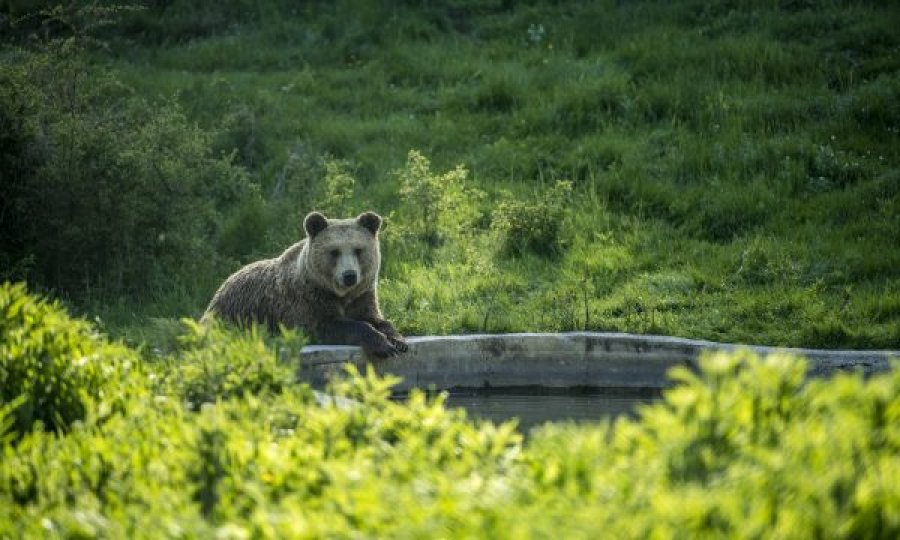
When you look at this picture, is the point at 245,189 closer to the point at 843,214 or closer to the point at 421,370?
the point at 421,370

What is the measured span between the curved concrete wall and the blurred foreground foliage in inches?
122

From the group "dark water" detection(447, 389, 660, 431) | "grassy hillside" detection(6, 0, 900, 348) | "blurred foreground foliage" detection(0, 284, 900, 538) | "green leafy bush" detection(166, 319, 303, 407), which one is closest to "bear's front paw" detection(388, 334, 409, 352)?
"dark water" detection(447, 389, 660, 431)

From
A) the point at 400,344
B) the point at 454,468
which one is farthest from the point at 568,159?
the point at 454,468

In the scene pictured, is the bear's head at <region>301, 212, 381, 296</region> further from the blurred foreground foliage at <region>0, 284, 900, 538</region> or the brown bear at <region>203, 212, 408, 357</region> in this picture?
the blurred foreground foliage at <region>0, 284, 900, 538</region>

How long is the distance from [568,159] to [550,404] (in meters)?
4.63

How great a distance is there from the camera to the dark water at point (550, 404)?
7.96m

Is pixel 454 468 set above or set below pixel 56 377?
above

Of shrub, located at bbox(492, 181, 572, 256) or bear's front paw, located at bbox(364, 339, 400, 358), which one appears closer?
bear's front paw, located at bbox(364, 339, 400, 358)

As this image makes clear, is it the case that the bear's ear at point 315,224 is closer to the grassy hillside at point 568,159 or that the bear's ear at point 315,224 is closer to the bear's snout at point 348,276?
the bear's snout at point 348,276

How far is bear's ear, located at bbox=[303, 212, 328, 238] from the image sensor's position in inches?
349

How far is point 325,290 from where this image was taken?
8.97m

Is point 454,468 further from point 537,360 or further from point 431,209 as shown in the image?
point 431,209

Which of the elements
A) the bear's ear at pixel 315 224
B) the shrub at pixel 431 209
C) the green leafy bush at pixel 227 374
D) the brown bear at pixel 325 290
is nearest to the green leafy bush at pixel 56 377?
the green leafy bush at pixel 227 374

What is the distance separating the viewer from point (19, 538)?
407cm
